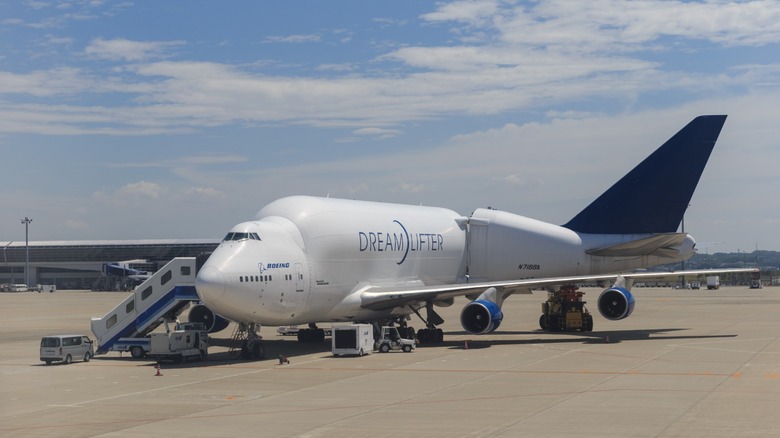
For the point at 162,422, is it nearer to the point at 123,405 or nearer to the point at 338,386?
A: the point at 123,405

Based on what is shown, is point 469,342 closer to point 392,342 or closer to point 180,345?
point 392,342

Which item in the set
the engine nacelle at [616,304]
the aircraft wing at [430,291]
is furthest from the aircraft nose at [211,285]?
the engine nacelle at [616,304]

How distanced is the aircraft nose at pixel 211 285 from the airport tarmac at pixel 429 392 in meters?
2.69

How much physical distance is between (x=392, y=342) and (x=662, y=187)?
18.8 m

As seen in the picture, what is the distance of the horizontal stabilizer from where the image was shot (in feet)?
170

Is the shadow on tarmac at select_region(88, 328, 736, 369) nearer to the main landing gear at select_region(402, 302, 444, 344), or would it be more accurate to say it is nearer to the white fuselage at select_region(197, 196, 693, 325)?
the main landing gear at select_region(402, 302, 444, 344)

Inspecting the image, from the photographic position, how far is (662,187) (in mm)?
52562

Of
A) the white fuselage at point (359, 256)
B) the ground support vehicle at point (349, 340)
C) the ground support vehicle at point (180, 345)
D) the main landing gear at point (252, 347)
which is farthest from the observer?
the ground support vehicle at point (349, 340)

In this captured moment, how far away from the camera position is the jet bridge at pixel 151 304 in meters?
41.9

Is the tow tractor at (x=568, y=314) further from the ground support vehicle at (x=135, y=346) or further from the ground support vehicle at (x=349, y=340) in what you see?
the ground support vehicle at (x=135, y=346)

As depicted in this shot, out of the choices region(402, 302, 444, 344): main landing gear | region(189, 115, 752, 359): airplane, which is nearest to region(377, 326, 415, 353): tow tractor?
region(189, 115, 752, 359): airplane

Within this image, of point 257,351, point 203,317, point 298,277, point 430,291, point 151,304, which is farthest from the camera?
point 203,317

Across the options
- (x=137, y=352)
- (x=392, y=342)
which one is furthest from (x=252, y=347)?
(x=392, y=342)

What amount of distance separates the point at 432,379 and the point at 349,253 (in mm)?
13254
